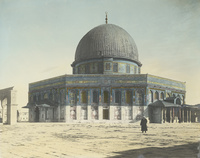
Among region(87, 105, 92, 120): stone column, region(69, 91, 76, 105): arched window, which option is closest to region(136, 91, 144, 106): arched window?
region(87, 105, 92, 120): stone column

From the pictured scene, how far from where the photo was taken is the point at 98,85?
Answer: 38.6m

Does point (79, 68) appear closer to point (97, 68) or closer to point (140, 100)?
point (97, 68)

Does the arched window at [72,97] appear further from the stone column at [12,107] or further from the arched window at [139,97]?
the stone column at [12,107]

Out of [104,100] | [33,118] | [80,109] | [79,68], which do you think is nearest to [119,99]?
[104,100]

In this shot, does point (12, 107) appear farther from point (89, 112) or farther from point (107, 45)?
point (107, 45)

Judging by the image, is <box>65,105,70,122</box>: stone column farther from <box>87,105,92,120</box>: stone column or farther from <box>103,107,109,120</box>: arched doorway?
Result: <box>103,107,109,120</box>: arched doorway

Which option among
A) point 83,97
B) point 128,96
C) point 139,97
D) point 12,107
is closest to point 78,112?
point 83,97

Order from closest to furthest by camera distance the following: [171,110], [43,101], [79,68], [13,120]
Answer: [13,120]
[171,110]
[43,101]
[79,68]

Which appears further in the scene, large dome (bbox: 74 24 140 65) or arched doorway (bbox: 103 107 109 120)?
large dome (bbox: 74 24 140 65)

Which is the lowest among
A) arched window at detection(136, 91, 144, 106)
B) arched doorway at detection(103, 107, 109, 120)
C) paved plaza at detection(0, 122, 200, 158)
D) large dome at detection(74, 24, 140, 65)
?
arched doorway at detection(103, 107, 109, 120)

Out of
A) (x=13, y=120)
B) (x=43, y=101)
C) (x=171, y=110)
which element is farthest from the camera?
(x=43, y=101)

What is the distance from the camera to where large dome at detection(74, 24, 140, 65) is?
4428 centimetres

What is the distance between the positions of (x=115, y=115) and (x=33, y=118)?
14221 millimetres

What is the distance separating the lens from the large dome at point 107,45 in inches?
1743
